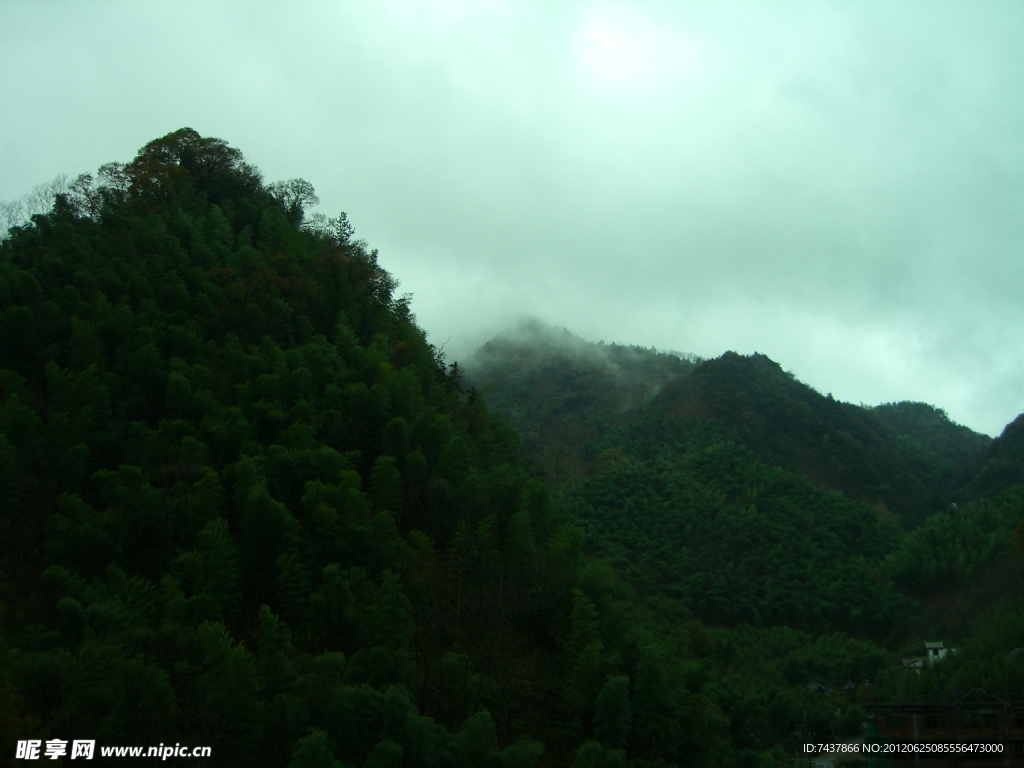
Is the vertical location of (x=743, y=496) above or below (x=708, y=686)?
above

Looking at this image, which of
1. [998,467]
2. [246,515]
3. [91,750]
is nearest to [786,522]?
[998,467]

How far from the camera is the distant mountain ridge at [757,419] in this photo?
60.4 metres

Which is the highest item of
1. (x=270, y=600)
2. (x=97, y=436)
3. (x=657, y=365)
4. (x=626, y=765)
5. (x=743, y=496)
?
(x=657, y=365)

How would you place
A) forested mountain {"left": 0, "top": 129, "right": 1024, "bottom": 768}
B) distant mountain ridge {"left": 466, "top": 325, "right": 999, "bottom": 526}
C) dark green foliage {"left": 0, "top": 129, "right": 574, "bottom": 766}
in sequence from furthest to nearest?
distant mountain ridge {"left": 466, "top": 325, "right": 999, "bottom": 526}
forested mountain {"left": 0, "top": 129, "right": 1024, "bottom": 768}
dark green foliage {"left": 0, "top": 129, "right": 574, "bottom": 766}

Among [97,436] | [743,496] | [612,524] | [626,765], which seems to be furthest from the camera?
[743,496]

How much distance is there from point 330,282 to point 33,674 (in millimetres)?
17117

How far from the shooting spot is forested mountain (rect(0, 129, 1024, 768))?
47.1 feet

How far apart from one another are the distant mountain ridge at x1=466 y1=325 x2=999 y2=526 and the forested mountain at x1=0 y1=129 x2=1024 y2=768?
20.6 meters

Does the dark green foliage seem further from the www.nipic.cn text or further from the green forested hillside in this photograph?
the green forested hillside

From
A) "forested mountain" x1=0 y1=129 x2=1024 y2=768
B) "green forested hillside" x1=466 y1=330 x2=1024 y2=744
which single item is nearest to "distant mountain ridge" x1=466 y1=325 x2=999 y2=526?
"green forested hillside" x1=466 y1=330 x2=1024 y2=744

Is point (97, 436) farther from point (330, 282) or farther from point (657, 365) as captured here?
point (657, 365)

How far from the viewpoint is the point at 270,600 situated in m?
18.4

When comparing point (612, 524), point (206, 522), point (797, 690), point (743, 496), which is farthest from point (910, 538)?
point (206, 522)

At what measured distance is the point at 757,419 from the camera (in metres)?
62.3
